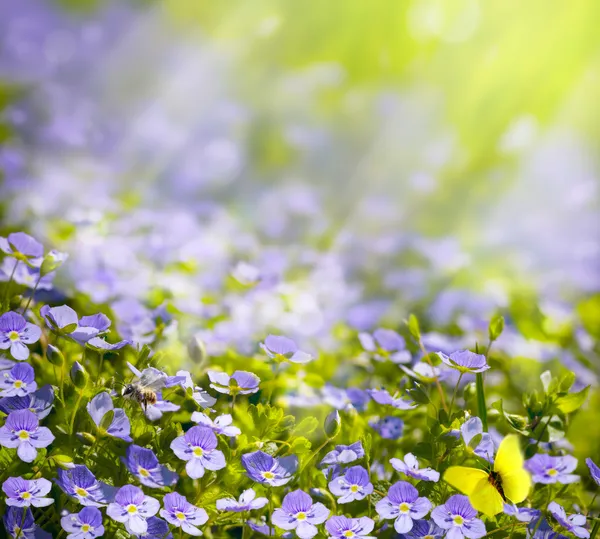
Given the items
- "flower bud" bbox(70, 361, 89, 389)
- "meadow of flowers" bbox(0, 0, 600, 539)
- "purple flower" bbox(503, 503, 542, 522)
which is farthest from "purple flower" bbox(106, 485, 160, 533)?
"purple flower" bbox(503, 503, 542, 522)

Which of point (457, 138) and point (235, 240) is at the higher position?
point (457, 138)

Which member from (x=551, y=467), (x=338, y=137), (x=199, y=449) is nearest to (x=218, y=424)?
(x=199, y=449)

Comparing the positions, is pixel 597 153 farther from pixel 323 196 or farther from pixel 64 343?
pixel 64 343

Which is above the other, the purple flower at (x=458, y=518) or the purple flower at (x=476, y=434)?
the purple flower at (x=476, y=434)

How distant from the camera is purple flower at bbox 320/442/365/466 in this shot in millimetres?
689

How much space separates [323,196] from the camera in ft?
7.88

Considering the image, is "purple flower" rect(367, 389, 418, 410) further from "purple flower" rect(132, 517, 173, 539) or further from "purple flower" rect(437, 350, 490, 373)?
"purple flower" rect(132, 517, 173, 539)

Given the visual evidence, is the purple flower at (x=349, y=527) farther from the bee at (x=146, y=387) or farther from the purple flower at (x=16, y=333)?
the purple flower at (x=16, y=333)

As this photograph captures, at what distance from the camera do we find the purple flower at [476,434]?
658mm

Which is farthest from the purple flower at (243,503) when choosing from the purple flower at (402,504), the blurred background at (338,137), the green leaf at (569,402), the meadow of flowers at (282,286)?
the blurred background at (338,137)

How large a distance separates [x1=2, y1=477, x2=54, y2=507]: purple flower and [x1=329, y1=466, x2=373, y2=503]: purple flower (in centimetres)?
25

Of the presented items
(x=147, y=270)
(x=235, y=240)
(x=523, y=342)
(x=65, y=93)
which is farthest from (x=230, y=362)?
(x=65, y=93)

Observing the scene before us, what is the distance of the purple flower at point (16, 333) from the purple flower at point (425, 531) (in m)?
0.39

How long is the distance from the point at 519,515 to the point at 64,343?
513 millimetres
